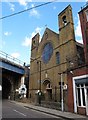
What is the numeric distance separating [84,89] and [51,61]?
61.0ft

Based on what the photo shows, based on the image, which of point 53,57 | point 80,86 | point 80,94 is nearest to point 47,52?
point 53,57

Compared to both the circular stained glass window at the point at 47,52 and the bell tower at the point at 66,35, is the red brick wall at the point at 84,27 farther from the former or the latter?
the circular stained glass window at the point at 47,52

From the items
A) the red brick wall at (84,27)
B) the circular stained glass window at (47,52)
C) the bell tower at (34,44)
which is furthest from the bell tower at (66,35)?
the bell tower at (34,44)

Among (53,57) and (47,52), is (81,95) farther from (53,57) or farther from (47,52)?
(47,52)

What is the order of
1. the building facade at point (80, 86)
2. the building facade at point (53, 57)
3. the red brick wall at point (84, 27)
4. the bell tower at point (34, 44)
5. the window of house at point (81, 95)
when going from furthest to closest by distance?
1. the bell tower at point (34, 44)
2. the building facade at point (53, 57)
3. the red brick wall at point (84, 27)
4. the window of house at point (81, 95)
5. the building facade at point (80, 86)

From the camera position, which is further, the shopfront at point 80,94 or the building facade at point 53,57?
the building facade at point 53,57

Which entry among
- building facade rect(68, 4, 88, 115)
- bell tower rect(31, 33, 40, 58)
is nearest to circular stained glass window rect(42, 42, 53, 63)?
bell tower rect(31, 33, 40, 58)

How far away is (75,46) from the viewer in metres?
30.9

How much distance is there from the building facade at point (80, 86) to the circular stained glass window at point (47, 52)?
16.7m

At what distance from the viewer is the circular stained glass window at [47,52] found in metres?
37.3

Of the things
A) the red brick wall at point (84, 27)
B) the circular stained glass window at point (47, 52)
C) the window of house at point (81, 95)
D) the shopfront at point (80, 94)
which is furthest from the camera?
the circular stained glass window at point (47, 52)

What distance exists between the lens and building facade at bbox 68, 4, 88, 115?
17594 millimetres

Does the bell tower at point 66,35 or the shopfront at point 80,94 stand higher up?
the bell tower at point 66,35

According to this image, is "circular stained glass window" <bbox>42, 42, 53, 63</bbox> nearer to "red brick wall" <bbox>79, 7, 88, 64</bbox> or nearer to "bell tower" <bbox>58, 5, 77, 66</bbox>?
"bell tower" <bbox>58, 5, 77, 66</bbox>
